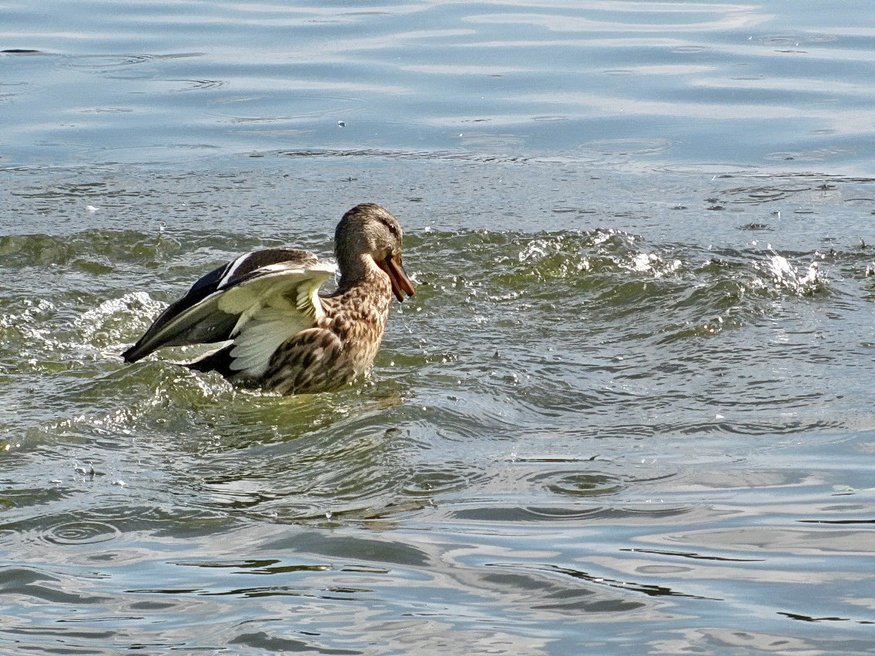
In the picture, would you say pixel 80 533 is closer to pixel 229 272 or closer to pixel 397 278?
pixel 229 272

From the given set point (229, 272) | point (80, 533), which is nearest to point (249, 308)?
point (229, 272)

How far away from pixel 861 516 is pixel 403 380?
266cm

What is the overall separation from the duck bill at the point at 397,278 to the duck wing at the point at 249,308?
780mm

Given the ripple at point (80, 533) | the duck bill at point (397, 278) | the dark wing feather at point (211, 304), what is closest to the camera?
the ripple at point (80, 533)

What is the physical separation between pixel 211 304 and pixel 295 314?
0.63 metres

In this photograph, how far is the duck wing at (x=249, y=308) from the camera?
6.55 m

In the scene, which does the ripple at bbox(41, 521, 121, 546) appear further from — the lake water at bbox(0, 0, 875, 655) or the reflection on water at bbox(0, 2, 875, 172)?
the reflection on water at bbox(0, 2, 875, 172)

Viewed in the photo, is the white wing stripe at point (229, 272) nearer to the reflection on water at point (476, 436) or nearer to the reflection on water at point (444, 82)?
the reflection on water at point (476, 436)

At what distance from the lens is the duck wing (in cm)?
655

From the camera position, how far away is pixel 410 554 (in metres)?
4.93

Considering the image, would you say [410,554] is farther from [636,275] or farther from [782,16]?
[782,16]

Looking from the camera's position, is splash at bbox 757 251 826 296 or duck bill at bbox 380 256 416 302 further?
splash at bbox 757 251 826 296

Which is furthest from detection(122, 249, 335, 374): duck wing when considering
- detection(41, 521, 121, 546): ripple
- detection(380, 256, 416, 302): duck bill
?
detection(41, 521, 121, 546): ripple

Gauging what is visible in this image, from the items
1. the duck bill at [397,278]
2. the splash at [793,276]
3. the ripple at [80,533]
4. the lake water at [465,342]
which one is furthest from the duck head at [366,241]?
the ripple at [80,533]
